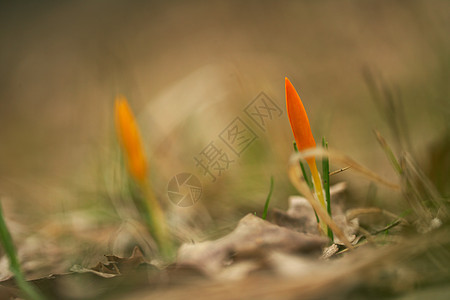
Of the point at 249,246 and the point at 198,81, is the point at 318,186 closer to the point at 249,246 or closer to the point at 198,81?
the point at 249,246

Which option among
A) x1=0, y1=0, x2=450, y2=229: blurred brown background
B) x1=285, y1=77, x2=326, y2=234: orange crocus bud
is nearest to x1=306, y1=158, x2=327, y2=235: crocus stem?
x1=285, y1=77, x2=326, y2=234: orange crocus bud

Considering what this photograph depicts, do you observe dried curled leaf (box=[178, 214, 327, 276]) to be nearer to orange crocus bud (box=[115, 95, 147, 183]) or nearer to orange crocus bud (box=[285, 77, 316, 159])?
orange crocus bud (box=[285, 77, 316, 159])

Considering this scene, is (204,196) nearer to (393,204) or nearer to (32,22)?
(393,204)

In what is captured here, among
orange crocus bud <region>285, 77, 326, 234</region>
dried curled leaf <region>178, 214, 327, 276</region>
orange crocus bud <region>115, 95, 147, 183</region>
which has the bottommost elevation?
dried curled leaf <region>178, 214, 327, 276</region>

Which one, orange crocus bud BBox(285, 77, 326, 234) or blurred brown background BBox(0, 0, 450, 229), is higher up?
blurred brown background BBox(0, 0, 450, 229)

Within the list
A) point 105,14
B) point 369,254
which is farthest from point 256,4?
point 369,254

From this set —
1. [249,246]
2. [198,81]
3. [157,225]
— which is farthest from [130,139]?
[198,81]

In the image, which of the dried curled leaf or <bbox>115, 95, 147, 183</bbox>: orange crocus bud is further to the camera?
<bbox>115, 95, 147, 183</bbox>: orange crocus bud
